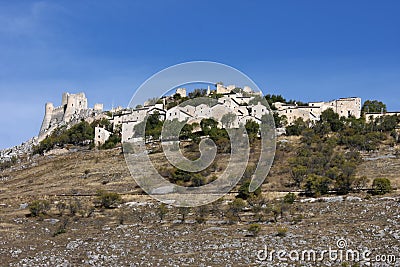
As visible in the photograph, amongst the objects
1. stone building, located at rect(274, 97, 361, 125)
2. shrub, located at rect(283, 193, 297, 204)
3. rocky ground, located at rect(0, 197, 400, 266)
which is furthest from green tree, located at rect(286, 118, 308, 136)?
rocky ground, located at rect(0, 197, 400, 266)

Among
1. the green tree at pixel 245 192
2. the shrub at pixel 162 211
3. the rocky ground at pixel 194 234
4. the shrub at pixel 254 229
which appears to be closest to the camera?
the rocky ground at pixel 194 234

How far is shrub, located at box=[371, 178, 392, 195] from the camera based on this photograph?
1806 inches

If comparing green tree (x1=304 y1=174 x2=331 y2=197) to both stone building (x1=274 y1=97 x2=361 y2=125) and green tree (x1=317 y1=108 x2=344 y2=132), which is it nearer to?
green tree (x1=317 y1=108 x2=344 y2=132)

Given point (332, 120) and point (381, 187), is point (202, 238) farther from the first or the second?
point (332, 120)

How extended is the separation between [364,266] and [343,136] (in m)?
43.4

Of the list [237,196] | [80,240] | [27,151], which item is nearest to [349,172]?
[237,196]

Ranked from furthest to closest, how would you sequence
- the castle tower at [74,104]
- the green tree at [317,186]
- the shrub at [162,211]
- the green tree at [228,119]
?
the castle tower at [74,104] < the green tree at [228,119] < the green tree at [317,186] < the shrub at [162,211]

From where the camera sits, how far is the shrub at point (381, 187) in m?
45.9

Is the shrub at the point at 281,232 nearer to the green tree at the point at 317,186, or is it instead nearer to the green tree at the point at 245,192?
the green tree at the point at 245,192

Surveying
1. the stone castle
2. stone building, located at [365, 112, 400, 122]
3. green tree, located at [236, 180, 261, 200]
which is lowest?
green tree, located at [236, 180, 261, 200]

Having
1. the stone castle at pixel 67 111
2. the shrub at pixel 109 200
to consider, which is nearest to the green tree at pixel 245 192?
the shrub at pixel 109 200

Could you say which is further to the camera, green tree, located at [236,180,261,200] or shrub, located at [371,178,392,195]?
green tree, located at [236,180,261,200]

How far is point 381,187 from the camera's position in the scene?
4616cm

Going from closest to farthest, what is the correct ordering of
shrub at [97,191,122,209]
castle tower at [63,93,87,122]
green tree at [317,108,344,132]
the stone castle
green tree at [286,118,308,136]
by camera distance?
shrub at [97,191,122,209]
green tree at [286,118,308,136]
green tree at [317,108,344,132]
the stone castle
castle tower at [63,93,87,122]
